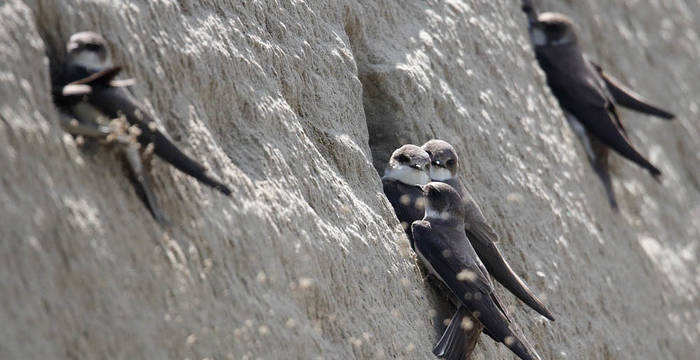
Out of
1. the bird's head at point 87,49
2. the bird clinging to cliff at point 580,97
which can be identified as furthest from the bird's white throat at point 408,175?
the bird clinging to cliff at point 580,97

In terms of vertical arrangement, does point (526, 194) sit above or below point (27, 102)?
below

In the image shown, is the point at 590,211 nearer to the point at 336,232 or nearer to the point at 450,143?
the point at 450,143

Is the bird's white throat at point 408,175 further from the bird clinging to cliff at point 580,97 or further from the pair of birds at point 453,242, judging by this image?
the bird clinging to cliff at point 580,97

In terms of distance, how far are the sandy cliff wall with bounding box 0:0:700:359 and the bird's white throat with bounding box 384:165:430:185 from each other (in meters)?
0.23

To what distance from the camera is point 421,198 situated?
192 inches

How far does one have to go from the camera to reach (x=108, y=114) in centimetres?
331

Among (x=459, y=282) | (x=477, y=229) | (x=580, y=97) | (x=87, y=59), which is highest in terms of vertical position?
(x=87, y=59)

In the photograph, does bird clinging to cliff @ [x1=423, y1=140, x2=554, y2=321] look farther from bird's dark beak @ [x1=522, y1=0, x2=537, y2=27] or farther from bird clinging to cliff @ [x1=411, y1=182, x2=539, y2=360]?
bird's dark beak @ [x1=522, y1=0, x2=537, y2=27]

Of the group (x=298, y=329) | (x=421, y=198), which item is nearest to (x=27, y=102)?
(x=298, y=329)

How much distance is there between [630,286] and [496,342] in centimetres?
172

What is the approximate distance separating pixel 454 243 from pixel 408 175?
0.42 metres

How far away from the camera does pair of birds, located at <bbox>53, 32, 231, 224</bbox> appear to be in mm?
3279

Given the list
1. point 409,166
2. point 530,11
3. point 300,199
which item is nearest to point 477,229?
point 409,166

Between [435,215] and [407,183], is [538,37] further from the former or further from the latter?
[435,215]
